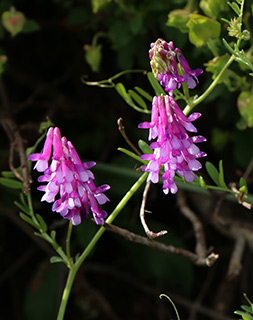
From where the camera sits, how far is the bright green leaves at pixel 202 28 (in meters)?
1.21

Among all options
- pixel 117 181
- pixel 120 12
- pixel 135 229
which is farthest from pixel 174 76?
pixel 135 229

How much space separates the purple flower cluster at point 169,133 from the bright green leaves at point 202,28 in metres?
0.24

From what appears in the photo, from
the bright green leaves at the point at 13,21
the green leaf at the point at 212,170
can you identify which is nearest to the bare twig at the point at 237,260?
the green leaf at the point at 212,170

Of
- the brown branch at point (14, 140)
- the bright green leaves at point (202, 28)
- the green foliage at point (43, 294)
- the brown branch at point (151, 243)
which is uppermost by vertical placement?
the bright green leaves at point (202, 28)

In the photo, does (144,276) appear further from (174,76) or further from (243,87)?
(174,76)

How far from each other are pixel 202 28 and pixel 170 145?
39 cm

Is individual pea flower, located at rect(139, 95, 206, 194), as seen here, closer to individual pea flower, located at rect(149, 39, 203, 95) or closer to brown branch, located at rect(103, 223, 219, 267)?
individual pea flower, located at rect(149, 39, 203, 95)

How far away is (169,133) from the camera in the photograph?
3.14ft

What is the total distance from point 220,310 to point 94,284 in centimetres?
64

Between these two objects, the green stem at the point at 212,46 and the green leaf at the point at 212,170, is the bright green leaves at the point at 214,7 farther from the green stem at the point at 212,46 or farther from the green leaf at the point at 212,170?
the green leaf at the point at 212,170

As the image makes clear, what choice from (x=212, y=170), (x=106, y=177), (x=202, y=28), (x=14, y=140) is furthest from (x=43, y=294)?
(x=202, y=28)

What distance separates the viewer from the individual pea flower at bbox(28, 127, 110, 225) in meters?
1.00

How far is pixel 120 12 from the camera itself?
1.62m

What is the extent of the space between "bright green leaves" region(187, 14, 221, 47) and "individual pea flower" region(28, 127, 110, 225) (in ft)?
1.36
